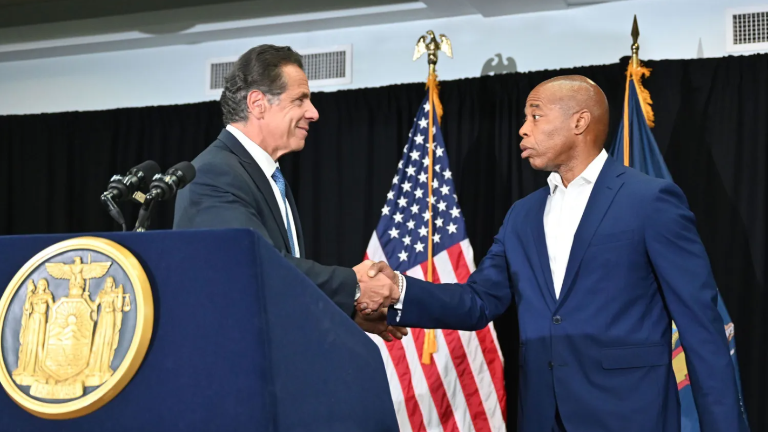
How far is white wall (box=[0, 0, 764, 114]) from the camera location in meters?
4.70

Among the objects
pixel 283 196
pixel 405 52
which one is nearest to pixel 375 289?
pixel 283 196

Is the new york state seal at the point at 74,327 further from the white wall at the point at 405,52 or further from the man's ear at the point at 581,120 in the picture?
the white wall at the point at 405,52

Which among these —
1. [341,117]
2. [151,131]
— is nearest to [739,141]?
[341,117]

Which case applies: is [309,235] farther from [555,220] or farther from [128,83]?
[555,220]

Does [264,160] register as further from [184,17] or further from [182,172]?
[184,17]

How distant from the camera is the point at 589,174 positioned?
2473 millimetres

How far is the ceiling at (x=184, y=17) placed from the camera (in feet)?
16.5

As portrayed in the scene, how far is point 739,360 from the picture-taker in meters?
4.30

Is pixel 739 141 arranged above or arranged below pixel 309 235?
above

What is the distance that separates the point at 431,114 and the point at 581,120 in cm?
204

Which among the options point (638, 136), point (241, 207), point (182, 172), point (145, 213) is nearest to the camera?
point (145, 213)

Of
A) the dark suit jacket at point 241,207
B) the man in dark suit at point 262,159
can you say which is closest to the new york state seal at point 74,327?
the dark suit jacket at point 241,207

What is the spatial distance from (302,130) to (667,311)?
1.18 meters

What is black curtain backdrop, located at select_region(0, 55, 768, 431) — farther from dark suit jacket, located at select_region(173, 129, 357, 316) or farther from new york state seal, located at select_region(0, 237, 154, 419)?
new york state seal, located at select_region(0, 237, 154, 419)
